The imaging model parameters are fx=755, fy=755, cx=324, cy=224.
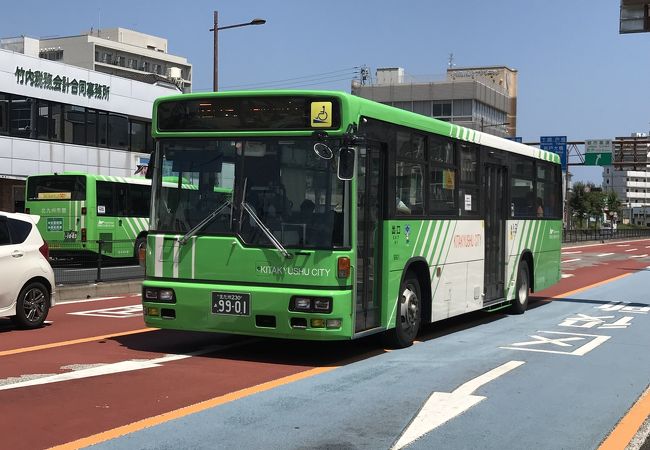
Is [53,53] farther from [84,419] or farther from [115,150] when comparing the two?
[84,419]

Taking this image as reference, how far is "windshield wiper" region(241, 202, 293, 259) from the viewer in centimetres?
830

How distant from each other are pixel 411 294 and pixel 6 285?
5758mm

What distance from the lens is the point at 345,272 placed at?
324 inches

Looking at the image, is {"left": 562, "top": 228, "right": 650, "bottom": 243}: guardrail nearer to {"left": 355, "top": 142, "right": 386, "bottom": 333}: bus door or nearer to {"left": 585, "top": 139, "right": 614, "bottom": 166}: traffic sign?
{"left": 585, "top": 139, "right": 614, "bottom": 166}: traffic sign

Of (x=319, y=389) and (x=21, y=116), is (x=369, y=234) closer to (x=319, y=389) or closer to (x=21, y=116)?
(x=319, y=389)

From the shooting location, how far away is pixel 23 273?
11.1 m

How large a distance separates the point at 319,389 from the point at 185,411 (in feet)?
4.88

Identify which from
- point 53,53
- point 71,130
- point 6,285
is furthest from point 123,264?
point 53,53

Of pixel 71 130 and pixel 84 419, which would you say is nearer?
pixel 84 419

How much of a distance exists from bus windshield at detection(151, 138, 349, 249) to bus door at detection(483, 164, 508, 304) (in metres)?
4.81

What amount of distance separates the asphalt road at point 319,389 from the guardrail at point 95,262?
502cm

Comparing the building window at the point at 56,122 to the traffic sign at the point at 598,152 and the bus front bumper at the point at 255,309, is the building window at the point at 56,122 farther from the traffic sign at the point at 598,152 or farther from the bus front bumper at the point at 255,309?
the traffic sign at the point at 598,152

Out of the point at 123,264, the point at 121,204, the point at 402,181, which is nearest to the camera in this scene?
the point at 402,181

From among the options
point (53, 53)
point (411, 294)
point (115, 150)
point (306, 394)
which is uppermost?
point (53, 53)
